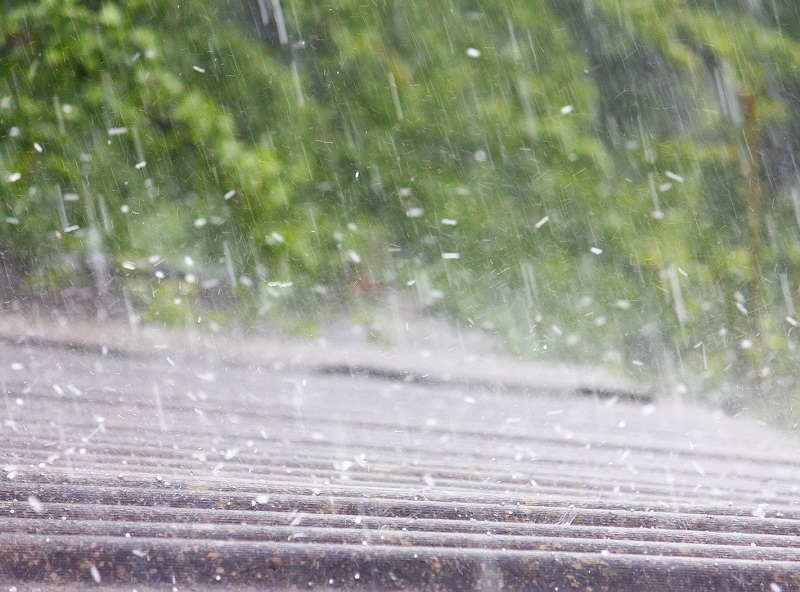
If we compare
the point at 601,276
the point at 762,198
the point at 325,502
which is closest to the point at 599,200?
the point at 601,276

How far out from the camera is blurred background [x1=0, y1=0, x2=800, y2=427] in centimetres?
447

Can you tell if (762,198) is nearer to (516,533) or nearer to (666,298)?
(666,298)

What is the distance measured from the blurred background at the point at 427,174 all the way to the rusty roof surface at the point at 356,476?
53.0 inches

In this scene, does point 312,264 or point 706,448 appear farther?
point 312,264

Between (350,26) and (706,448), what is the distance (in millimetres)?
3349

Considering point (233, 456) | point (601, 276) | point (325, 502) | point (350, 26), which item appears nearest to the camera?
point (325, 502)

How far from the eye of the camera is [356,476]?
65.5 inches

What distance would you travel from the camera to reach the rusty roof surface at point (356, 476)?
881 mm

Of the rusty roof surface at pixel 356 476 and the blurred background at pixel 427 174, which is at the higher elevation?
the blurred background at pixel 427 174

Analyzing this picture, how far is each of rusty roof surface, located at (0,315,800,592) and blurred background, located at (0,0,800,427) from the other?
Answer: 1.35m

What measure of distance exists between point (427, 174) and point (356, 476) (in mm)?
3775

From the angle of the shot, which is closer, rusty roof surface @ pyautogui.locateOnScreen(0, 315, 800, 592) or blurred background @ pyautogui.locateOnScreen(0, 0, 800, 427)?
rusty roof surface @ pyautogui.locateOnScreen(0, 315, 800, 592)

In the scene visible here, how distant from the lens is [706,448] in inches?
110

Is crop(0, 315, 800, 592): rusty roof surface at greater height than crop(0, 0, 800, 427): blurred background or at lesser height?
lesser
